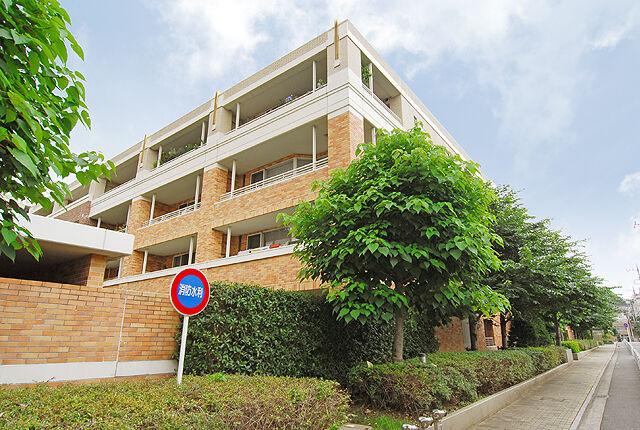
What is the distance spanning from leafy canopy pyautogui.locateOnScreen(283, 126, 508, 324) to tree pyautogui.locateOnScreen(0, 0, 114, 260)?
4.70 m

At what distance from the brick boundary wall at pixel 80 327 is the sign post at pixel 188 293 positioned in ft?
5.84

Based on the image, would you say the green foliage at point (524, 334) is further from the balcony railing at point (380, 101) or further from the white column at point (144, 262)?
the white column at point (144, 262)

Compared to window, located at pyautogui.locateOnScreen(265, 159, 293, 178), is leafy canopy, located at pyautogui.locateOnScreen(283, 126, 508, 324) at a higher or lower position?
lower

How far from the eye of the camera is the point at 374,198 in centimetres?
708

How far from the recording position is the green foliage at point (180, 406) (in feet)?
10.3

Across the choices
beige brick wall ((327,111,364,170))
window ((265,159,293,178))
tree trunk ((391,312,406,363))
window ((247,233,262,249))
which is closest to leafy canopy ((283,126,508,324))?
tree trunk ((391,312,406,363))

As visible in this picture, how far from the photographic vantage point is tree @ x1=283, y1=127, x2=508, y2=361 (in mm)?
7047

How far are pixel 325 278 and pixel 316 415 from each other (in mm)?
3887

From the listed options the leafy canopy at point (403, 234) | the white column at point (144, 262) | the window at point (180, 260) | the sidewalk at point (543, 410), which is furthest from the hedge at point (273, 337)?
the white column at point (144, 262)

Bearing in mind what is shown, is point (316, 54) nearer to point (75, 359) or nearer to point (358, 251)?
point (358, 251)

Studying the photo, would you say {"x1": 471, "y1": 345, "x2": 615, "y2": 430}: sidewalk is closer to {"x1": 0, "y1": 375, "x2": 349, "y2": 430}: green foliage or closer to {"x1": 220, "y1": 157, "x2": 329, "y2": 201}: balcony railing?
{"x1": 0, "y1": 375, "x2": 349, "y2": 430}: green foliage

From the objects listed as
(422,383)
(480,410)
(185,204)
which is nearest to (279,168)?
(185,204)

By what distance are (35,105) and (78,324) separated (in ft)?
15.2

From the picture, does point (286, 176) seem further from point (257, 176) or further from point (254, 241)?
point (254, 241)
